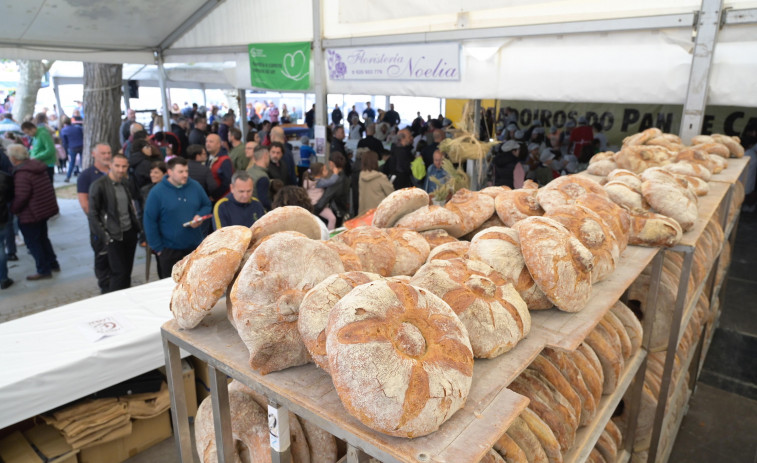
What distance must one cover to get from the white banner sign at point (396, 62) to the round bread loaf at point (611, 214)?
3.38 meters

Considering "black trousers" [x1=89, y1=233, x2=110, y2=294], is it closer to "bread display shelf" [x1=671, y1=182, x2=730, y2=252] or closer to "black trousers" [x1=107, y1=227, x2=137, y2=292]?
"black trousers" [x1=107, y1=227, x2=137, y2=292]

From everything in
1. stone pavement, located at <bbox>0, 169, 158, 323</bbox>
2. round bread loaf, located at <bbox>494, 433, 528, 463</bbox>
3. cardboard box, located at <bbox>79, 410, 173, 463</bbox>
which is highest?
round bread loaf, located at <bbox>494, 433, 528, 463</bbox>

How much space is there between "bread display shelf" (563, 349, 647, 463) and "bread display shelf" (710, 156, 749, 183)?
5.50 feet

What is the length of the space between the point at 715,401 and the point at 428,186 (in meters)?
4.05

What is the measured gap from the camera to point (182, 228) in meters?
4.46

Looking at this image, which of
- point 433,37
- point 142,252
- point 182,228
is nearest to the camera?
point 182,228

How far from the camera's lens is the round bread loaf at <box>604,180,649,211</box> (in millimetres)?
2248

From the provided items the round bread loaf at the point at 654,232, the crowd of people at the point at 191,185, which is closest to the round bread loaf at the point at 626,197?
the round bread loaf at the point at 654,232

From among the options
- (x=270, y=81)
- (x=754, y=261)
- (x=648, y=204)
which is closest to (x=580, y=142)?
(x=754, y=261)

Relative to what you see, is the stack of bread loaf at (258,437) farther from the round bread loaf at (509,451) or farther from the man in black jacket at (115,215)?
the man in black jacket at (115,215)

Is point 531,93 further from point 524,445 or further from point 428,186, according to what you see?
point 524,445

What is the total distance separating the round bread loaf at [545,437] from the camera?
4.74 feet

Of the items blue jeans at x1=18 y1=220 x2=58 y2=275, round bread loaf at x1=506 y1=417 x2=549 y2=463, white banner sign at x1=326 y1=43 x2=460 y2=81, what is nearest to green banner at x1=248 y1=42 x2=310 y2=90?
white banner sign at x1=326 y1=43 x2=460 y2=81

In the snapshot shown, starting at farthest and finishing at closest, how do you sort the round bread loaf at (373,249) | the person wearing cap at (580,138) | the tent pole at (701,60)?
the person wearing cap at (580,138) < the tent pole at (701,60) < the round bread loaf at (373,249)
